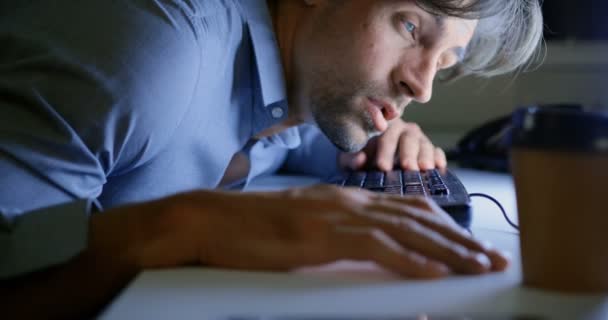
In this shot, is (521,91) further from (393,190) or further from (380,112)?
(393,190)

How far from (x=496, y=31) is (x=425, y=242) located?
119 centimetres

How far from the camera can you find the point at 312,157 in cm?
166

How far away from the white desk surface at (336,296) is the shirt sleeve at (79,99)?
135 mm

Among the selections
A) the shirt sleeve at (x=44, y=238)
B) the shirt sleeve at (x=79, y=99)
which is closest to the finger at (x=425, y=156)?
the shirt sleeve at (x=79, y=99)

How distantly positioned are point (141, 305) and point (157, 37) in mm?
458

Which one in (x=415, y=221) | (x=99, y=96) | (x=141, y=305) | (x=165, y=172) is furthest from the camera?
(x=165, y=172)

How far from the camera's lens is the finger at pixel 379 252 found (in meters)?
0.52

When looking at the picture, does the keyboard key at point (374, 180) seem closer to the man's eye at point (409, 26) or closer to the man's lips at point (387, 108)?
the man's lips at point (387, 108)

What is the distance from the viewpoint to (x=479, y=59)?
1.73m

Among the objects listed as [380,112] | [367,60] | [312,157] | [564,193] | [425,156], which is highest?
[564,193]

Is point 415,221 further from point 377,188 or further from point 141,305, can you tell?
point 377,188

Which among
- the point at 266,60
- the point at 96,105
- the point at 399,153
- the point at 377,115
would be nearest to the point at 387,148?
the point at 399,153

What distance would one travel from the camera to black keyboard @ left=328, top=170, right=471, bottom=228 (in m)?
0.81

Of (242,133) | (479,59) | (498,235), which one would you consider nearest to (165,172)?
(242,133)
